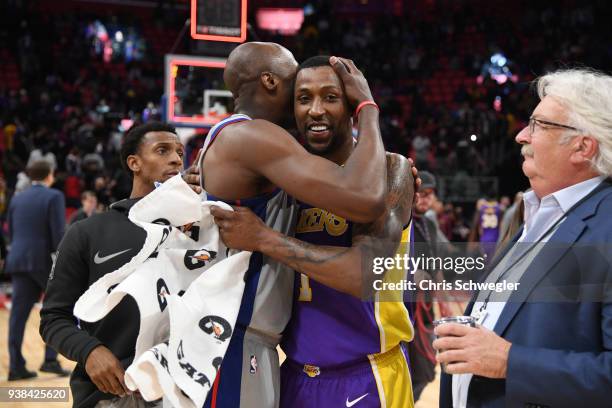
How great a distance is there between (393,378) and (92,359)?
47.3 inches

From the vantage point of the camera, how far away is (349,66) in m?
2.56

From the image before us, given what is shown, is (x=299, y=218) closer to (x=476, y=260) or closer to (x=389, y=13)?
(x=476, y=260)

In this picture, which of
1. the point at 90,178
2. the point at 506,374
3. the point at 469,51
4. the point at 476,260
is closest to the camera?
the point at 506,374

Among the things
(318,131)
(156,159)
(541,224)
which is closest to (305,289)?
(318,131)

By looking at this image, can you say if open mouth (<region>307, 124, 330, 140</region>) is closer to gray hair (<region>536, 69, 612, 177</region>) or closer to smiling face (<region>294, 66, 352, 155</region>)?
smiling face (<region>294, 66, 352, 155</region>)

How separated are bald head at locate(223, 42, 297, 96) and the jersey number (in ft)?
2.42

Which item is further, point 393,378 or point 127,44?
point 127,44

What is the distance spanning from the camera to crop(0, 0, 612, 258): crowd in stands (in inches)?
635

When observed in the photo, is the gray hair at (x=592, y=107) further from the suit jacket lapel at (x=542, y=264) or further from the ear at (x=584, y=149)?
the suit jacket lapel at (x=542, y=264)

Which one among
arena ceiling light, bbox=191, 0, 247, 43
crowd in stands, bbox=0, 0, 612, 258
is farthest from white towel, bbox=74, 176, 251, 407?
crowd in stands, bbox=0, 0, 612, 258

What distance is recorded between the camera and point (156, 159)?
3.57 metres

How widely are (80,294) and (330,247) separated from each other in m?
1.32

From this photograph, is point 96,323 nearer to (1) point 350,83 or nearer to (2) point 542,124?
(1) point 350,83

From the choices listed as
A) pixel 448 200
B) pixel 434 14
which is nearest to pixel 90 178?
pixel 448 200
